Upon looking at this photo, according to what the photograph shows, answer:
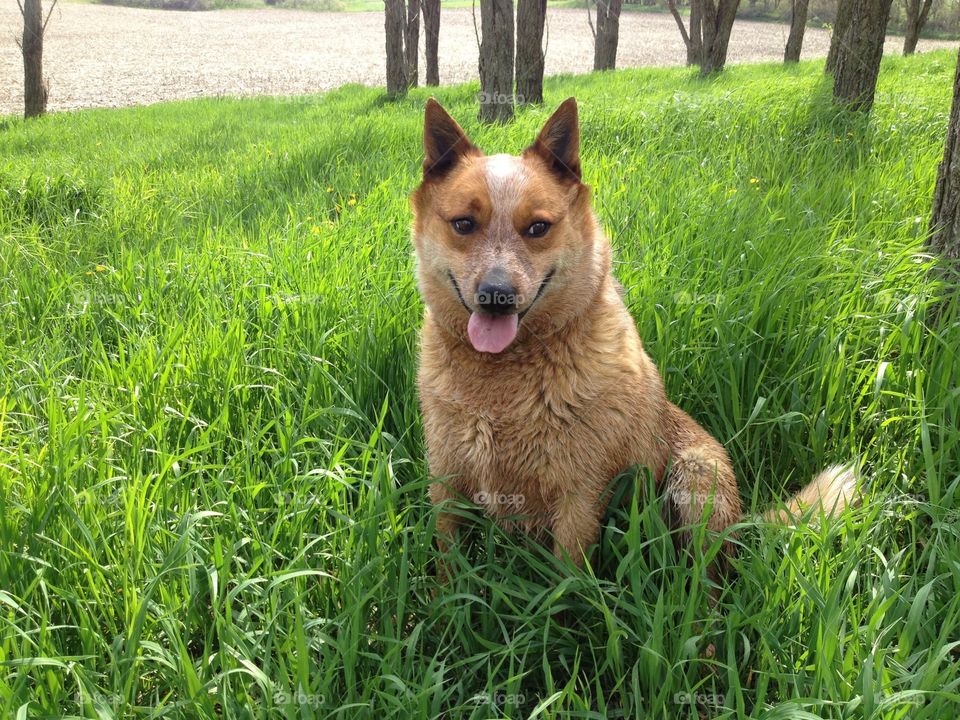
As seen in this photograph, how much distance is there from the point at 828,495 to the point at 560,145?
1304 mm

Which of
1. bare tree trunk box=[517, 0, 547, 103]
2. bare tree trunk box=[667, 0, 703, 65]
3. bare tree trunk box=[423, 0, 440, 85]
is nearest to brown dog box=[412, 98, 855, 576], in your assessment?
bare tree trunk box=[517, 0, 547, 103]

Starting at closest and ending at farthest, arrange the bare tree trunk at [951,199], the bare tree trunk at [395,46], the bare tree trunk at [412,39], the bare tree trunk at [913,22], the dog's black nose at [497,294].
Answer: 1. the dog's black nose at [497,294]
2. the bare tree trunk at [951,199]
3. the bare tree trunk at [395,46]
4. the bare tree trunk at [412,39]
5. the bare tree trunk at [913,22]

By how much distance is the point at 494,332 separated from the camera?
1782mm

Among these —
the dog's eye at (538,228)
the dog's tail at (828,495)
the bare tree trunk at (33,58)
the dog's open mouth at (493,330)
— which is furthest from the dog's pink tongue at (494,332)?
the bare tree trunk at (33,58)

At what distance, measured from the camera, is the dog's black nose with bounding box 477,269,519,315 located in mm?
1701

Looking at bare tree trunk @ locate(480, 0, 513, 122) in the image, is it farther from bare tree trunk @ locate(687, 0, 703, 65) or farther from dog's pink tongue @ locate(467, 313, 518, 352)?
bare tree trunk @ locate(687, 0, 703, 65)

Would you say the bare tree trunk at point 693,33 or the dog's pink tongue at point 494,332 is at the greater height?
the bare tree trunk at point 693,33

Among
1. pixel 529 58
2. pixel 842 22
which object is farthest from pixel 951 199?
pixel 529 58

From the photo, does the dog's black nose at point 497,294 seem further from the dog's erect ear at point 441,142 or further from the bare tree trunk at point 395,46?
the bare tree trunk at point 395,46

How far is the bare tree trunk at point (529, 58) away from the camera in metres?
7.46

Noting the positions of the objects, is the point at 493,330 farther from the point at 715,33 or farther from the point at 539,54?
the point at 715,33

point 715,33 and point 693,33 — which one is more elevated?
point 693,33

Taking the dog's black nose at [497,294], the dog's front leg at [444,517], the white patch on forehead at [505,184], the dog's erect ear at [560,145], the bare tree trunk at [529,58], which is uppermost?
the bare tree trunk at [529,58]

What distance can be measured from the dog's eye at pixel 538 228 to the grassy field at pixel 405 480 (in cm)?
72
